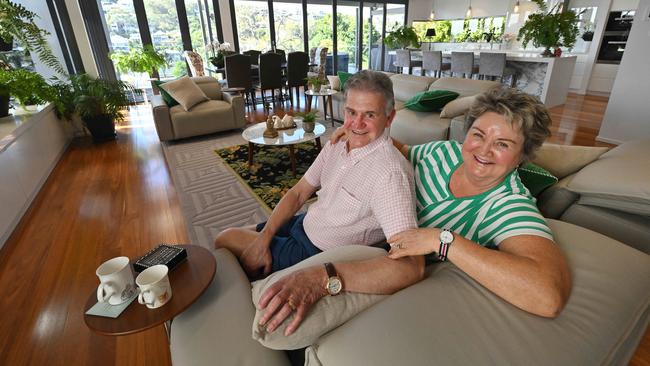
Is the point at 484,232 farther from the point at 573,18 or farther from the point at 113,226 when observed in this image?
the point at 573,18

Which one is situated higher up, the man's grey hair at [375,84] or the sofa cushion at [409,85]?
the man's grey hair at [375,84]

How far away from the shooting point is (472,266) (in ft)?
2.57

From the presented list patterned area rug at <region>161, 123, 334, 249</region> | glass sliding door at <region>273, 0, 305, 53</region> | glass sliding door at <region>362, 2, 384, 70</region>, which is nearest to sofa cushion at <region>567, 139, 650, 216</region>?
patterned area rug at <region>161, 123, 334, 249</region>

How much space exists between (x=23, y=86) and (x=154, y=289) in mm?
3566

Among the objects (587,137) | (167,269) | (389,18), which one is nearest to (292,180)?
(167,269)

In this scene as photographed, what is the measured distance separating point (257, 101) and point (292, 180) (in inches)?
163

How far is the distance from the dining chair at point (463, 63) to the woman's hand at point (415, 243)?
6.11 m

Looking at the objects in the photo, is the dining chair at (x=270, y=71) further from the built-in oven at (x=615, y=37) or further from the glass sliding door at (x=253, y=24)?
the built-in oven at (x=615, y=37)

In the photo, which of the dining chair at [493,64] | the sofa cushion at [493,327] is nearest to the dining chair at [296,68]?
the dining chair at [493,64]

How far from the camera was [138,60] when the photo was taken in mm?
5605

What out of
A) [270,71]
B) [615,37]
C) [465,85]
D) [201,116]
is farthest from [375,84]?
[615,37]

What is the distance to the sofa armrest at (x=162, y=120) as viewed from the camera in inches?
153

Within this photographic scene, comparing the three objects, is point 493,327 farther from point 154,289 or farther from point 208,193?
point 208,193

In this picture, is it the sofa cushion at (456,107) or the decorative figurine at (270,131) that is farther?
the decorative figurine at (270,131)
